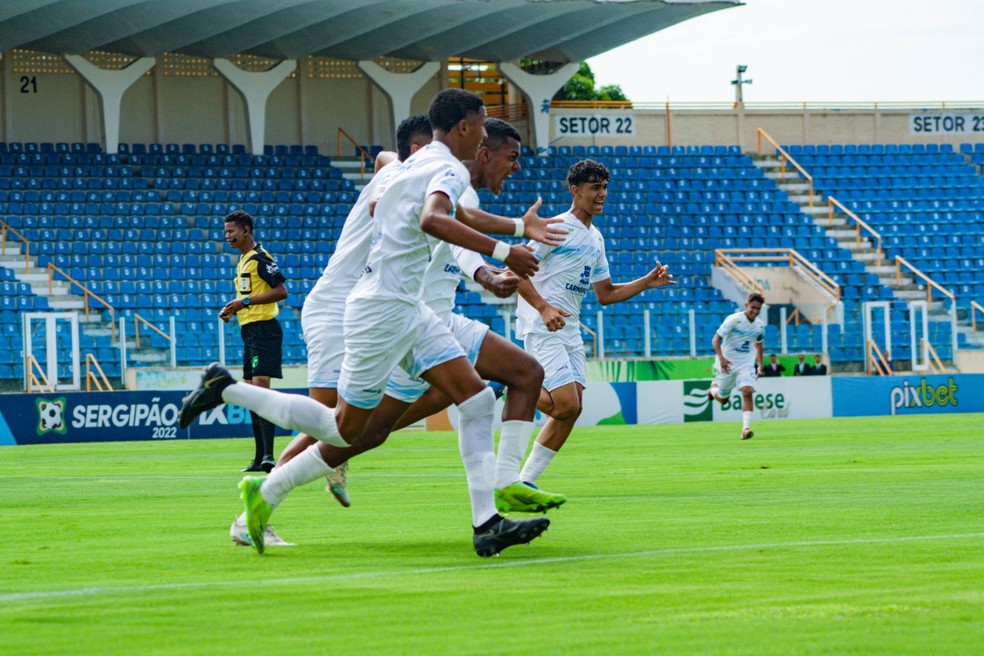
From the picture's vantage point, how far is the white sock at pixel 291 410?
7.48m

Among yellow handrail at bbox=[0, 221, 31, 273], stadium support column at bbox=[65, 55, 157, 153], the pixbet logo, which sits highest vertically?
stadium support column at bbox=[65, 55, 157, 153]

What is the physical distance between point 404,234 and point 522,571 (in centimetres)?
173

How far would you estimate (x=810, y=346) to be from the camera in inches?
1316

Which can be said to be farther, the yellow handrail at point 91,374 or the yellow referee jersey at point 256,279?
the yellow handrail at point 91,374

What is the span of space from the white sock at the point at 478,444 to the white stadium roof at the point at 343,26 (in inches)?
1181

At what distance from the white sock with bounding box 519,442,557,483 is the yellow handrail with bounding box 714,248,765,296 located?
995 inches

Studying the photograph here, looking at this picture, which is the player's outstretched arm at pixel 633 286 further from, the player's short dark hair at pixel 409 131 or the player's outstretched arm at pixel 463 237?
the player's outstretched arm at pixel 463 237

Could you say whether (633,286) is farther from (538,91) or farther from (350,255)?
(538,91)

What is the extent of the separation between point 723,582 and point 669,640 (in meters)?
1.30

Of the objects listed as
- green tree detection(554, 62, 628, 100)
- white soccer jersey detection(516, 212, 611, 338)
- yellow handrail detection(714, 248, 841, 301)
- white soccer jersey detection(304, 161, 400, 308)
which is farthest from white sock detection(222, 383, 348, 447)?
green tree detection(554, 62, 628, 100)

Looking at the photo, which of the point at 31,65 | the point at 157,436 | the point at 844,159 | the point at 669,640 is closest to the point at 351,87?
the point at 31,65

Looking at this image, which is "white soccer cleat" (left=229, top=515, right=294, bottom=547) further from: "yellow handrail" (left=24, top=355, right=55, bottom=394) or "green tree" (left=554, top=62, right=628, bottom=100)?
"green tree" (left=554, top=62, right=628, bottom=100)

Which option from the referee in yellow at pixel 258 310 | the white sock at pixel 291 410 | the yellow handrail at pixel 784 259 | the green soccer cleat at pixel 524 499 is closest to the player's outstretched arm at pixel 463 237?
the white sock at pixel 291 410

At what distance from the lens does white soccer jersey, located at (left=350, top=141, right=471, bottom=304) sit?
24.2 feet
